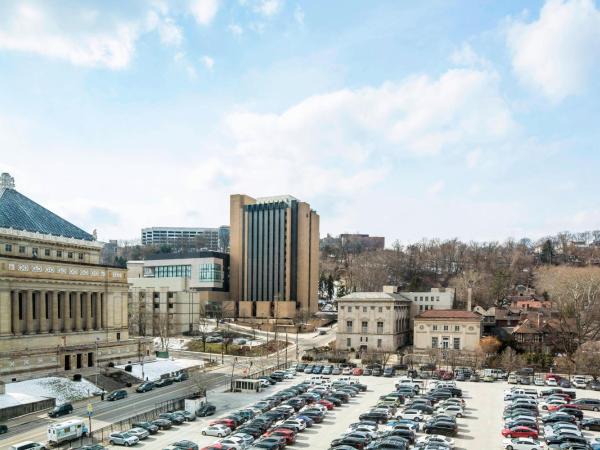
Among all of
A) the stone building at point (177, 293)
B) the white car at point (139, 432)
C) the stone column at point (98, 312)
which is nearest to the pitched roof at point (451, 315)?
the stone building at point (177, 293)

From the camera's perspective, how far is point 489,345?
79.2m

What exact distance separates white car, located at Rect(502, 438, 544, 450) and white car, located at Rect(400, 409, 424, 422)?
7824mm

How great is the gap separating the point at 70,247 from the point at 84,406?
82.9 ft

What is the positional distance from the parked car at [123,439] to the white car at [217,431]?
17.1 ft

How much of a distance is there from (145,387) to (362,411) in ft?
80.1

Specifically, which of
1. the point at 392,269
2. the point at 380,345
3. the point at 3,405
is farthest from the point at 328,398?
the point at 392,269

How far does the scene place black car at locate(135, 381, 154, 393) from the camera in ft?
189

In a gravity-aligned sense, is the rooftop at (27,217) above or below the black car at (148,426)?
above

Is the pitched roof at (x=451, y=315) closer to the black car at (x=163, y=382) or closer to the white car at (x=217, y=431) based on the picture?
the black car at (x=163, y=382)

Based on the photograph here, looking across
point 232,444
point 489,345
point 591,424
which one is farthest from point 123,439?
point 489,345

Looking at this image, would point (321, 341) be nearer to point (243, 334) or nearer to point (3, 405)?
point (243, 334)

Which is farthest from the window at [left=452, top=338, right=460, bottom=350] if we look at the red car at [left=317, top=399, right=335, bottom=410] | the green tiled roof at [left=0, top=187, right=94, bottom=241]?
the green tiled roof at [left=0, top=187, right=94, bottom=241]

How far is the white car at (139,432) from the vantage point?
130 ft

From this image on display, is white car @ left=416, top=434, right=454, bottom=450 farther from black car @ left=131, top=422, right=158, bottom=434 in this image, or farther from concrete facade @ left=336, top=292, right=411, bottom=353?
concrete facade @ left=336, top=292, right=411, bottom=353
